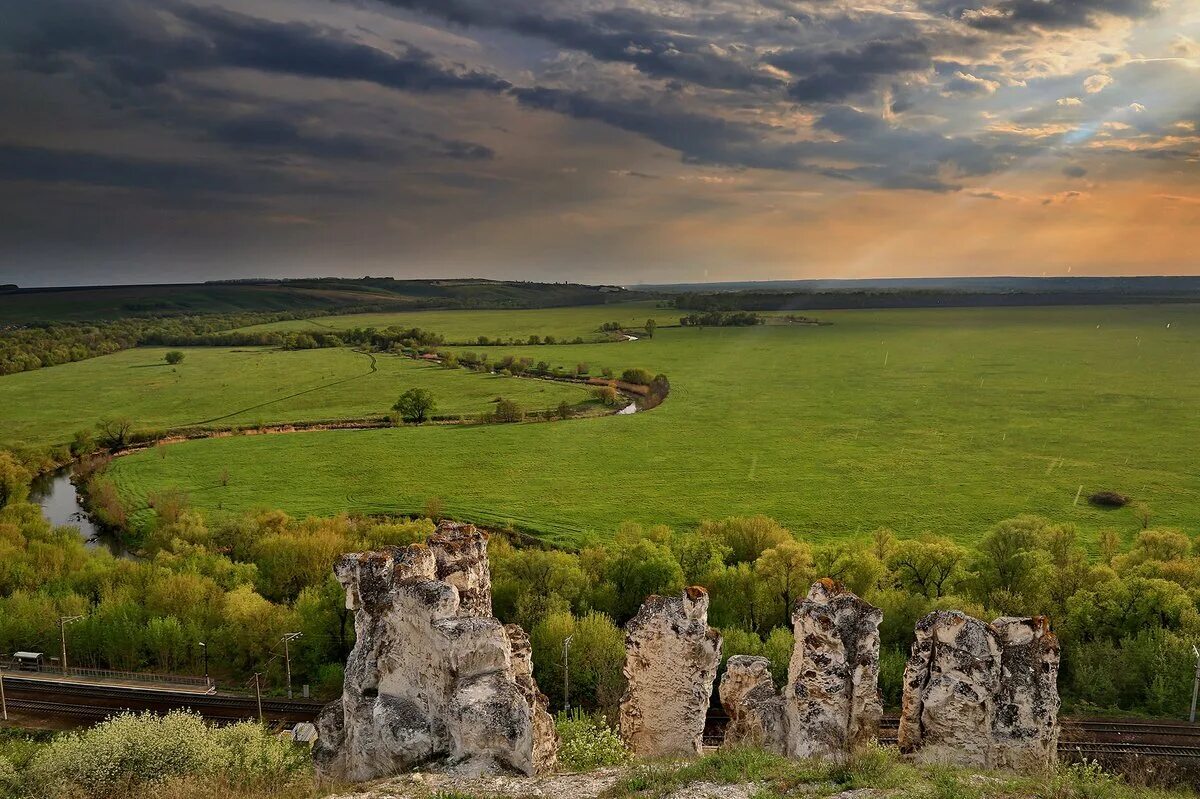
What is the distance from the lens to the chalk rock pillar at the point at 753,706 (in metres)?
23.0

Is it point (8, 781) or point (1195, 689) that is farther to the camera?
point (1195, 689)

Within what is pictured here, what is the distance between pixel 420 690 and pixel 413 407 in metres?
107

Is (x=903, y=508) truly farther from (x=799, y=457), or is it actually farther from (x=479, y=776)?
(x=479, y=776)

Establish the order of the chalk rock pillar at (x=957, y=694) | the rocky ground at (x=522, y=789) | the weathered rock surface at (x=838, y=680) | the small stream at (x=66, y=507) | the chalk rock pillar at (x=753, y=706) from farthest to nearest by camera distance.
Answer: the small stream at (x=66, y=507) < the chalk rock pillar at (x=753, y=706) < the weathered rock surface at (x=838, y=680) < the chalk rock pillar at (x=957, y=694) < the rocky ground at (x=522, y=789)

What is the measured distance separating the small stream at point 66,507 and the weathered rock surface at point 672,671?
66.8 meters

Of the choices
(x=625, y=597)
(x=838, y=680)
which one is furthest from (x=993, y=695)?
(x=625, y=597)

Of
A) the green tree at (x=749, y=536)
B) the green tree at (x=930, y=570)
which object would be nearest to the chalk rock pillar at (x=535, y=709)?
the green tree at (x=930, y=570)

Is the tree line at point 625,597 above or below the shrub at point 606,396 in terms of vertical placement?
below

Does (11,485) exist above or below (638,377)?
below

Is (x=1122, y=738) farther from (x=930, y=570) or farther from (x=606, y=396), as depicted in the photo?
(x=606, y=396)

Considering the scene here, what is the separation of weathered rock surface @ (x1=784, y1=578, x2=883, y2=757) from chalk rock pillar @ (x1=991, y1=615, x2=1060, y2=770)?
10.8ft

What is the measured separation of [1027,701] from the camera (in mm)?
20906

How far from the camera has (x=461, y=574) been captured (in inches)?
984

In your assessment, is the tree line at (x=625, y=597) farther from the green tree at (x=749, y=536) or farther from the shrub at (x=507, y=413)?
the shrub at (x=507, y=413)
